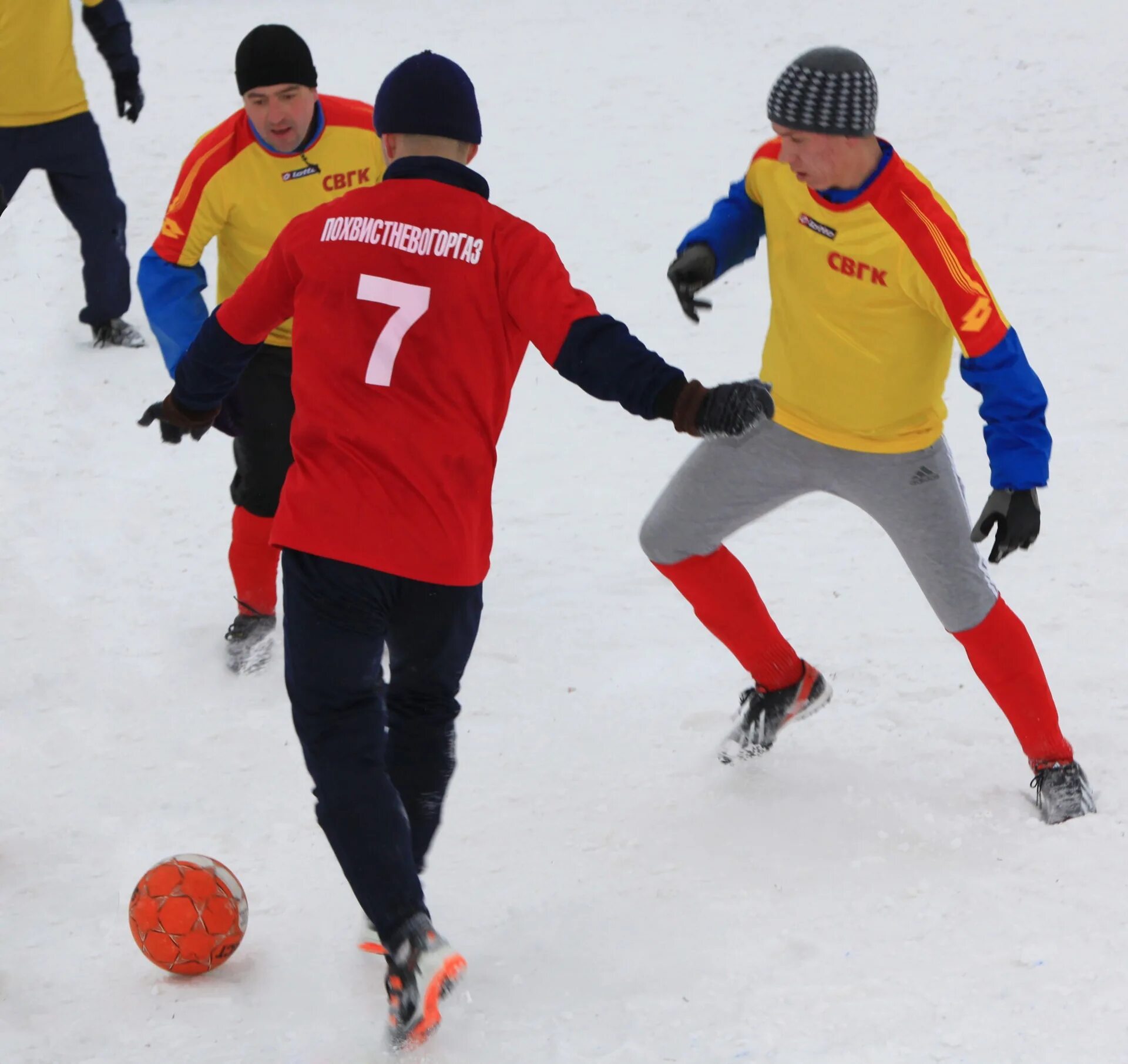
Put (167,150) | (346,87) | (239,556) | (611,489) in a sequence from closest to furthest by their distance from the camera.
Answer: (239,556), (611,489), (167,150), (346,87)

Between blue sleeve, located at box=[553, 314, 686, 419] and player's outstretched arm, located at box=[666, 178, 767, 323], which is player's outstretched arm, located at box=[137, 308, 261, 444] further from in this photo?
player's outstretched arm, located at box=[666, 178, 767, 323]

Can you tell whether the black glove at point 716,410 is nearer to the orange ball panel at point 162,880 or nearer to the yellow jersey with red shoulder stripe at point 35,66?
the orange ball panel at point 162,880

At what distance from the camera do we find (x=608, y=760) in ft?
14.4

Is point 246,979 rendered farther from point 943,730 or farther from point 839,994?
point 943,730

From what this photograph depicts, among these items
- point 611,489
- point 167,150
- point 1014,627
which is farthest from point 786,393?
point 167,150

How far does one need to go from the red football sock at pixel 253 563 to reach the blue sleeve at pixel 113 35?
11.2 feet

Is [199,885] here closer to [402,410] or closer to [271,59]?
[402,410]

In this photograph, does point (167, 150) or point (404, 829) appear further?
point (167, 150)

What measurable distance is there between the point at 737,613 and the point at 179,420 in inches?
64.7

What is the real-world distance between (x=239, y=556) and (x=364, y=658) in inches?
82.1

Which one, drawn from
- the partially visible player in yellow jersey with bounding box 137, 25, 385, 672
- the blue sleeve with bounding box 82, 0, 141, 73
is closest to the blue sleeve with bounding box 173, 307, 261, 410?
the partially visible player in yellow jersey with bounding box 137, 25, 385, 672

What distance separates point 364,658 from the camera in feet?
9.96

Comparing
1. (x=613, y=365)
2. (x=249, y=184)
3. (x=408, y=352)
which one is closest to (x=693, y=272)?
(x=613, y=365)

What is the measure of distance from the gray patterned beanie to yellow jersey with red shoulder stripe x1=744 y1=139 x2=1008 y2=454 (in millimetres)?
162
